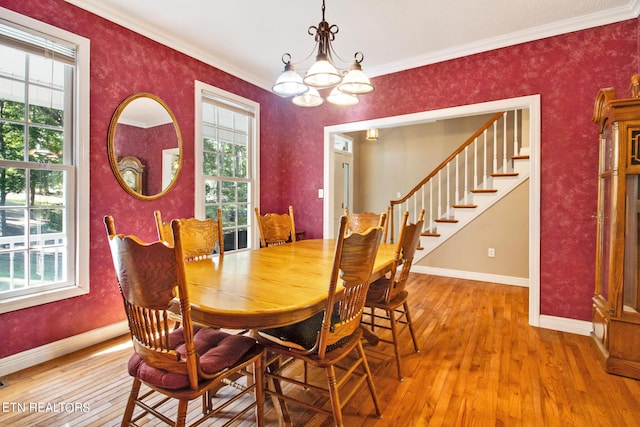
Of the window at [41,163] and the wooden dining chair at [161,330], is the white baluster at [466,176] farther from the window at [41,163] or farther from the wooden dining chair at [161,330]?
the window at [41,163]

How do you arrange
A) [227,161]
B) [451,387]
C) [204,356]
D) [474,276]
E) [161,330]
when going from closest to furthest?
1. [161,330]
2. [204,356]
3. [451,387]
4. [227,161]
5. [474,276]

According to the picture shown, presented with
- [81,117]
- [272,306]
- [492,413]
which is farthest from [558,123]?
[81,117]

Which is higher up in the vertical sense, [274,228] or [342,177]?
[342,177]

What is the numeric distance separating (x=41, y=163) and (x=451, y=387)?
3193mm

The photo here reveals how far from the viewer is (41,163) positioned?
2.33 meters

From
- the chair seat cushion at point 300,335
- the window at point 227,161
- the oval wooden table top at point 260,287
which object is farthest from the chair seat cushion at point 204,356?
the window at point 227,161

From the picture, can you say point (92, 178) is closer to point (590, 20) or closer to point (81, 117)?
point (81, 117)

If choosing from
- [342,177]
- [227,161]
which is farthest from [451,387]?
[342,177]

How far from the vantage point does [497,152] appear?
518cm

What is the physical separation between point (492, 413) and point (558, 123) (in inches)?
98.8

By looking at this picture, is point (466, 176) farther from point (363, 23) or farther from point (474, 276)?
point (363, 23)

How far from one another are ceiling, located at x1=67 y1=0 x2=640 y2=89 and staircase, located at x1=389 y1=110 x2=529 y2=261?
1.88 meters

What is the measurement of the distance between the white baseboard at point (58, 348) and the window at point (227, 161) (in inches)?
51.1

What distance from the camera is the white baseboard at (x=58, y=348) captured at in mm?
2156
